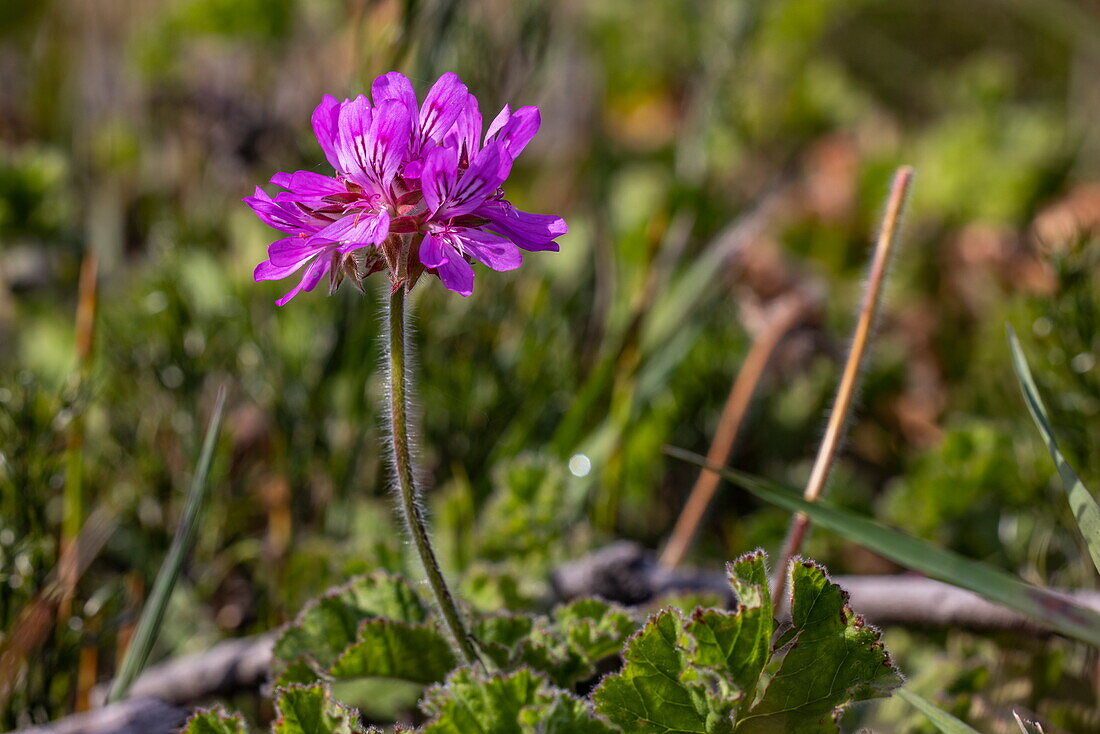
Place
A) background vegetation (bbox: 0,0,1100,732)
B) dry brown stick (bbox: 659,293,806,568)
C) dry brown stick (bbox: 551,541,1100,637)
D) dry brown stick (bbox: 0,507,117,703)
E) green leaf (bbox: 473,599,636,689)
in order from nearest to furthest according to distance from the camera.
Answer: green leaf (bbox: 473,599,636,689) → dry brown stick (bbox: 0,507,117,703) → dry brown stick (bbox: 551,541,1100,637) → background vegetation (bbox: 0,0,1100,732) → dry brown stick (bbox: 659,293,806,568)

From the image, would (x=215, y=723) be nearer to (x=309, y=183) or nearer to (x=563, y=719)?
(x=563, y=719)

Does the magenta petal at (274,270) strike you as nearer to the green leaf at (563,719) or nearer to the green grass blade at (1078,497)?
the green leaf at (563,719)

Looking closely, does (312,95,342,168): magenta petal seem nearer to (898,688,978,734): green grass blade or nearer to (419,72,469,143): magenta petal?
(419,72,469,143): magenta petal

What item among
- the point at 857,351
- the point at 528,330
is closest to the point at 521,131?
the point at 857,351

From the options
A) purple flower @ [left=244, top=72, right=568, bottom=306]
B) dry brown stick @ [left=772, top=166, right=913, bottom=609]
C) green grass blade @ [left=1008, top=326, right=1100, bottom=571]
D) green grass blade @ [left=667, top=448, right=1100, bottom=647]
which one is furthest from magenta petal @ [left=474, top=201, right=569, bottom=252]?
green grass blade @ [left=1008, top=326, right=1100, bottom=571]

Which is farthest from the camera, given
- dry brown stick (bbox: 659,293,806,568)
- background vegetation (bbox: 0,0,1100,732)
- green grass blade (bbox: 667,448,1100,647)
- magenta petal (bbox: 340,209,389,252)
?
dry brown stick (bbox: 659,293,806,568)

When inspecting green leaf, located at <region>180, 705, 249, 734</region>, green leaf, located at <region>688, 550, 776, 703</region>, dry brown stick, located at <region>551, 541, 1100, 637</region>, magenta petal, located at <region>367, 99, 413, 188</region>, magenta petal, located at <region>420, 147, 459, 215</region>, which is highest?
magenta petal, located at <region>367, 99, 413, 188</region>

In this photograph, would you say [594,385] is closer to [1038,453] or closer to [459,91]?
[1038,453]

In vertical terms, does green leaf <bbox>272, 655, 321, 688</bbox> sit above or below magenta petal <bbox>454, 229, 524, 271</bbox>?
below
